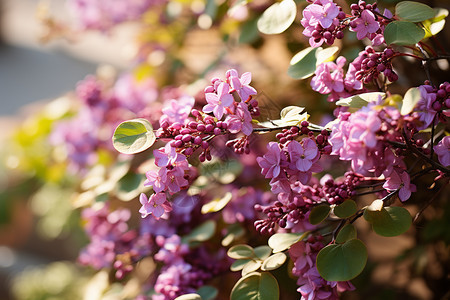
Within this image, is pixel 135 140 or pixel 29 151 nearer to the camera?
pixel 135 140

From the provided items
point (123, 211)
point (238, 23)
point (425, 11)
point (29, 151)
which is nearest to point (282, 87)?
point (238, 23)

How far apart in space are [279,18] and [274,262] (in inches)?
9.0

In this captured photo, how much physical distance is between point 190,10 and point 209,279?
2.07 feet

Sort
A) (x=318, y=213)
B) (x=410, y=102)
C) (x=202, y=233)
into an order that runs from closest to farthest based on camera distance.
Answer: (x=410, y=102) → (x=318, y=213) → (x=202, y=233)

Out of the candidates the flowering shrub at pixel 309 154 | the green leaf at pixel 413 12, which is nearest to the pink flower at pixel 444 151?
the flowering shrub at pixel 309 154

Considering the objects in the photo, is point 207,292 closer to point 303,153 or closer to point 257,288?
point 257,288

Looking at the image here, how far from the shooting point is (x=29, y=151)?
1.19 m

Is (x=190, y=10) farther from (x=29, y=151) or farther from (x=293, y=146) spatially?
(x=293, y=146)

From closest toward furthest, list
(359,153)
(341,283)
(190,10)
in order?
(359,153), (341,283), (190,10)

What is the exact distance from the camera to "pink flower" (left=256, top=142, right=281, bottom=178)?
15.6 inches

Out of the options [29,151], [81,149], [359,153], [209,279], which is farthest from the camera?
[29,151]

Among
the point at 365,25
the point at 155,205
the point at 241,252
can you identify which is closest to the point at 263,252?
the point at 241,252

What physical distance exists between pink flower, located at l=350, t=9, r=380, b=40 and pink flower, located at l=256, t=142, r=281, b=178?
0.37 feet

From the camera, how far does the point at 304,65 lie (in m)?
0.49
